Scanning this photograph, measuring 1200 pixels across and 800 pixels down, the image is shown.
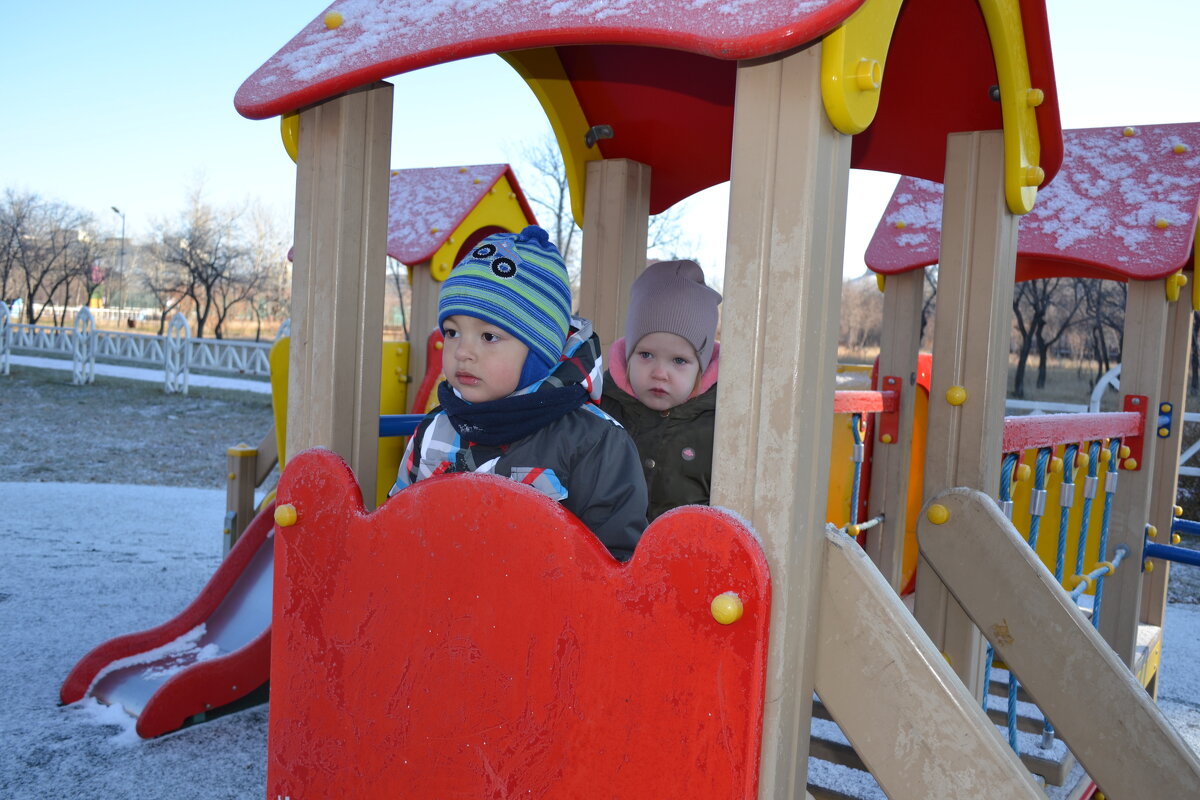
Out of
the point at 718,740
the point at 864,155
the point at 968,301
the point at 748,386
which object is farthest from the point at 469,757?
the point at 864,155

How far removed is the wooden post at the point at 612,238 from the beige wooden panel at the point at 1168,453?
1.92 meters

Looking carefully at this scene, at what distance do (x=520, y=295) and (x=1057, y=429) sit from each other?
1.55 m

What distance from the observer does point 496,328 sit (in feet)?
4.94

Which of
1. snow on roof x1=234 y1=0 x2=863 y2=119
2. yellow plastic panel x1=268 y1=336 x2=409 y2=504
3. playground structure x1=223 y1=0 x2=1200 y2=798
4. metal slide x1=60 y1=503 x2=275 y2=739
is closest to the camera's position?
snow on roof x1=234 y1=0 x2=863 y2=119

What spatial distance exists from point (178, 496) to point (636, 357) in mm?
5472

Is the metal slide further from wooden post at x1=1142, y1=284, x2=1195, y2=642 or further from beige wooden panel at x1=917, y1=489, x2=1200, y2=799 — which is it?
wooden post at x1=1142, y1=284, x2=1195, y2=642

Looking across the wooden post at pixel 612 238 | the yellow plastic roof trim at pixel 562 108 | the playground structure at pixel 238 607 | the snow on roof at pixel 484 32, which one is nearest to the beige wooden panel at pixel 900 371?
the wooden post at pixel 612 238

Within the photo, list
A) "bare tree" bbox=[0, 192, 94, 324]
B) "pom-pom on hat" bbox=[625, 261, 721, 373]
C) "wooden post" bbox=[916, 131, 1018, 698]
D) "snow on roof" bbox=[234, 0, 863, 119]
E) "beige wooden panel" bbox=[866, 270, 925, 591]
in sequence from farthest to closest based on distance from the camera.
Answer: "bare tree" bbox=[0, 192, 94, 324] → "beige wooden panel" bbox=[866, 270, 925, 591] → "pom-pom on hat" bbox=[625, 261, 721, 373] → "wooden post" bbox=[916, 131, 1018, 698] → "snow on roof" bbox=[234, 0, 863, 119]

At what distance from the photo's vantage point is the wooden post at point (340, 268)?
4.83ft

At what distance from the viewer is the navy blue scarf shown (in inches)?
57.2

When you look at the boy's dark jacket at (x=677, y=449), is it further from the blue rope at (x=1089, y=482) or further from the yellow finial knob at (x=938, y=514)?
the blue rope at (x=1089, y=482)

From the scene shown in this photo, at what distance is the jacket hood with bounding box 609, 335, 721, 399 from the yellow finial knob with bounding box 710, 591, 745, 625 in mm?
1005

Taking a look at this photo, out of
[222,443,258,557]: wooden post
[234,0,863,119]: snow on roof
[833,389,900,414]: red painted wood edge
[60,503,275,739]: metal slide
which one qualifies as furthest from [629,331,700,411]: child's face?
[222,443,258,557]: wooden post

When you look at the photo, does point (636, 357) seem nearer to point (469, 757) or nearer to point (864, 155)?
point (864, 155)
